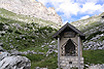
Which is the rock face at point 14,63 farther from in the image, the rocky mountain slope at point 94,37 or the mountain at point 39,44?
the rocky mountain slope at point 94,37

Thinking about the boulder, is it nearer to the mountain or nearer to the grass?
the mountain

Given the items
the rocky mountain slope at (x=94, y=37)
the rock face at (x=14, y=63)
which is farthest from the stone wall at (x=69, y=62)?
the rocky mountain slope at (x=94, y=37)

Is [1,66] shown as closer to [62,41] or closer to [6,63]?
[6,63]

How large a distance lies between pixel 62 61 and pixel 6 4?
417ft

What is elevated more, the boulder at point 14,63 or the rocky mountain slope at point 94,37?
the rocky mountain slope at point 94,37

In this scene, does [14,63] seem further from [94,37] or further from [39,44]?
[94,37]

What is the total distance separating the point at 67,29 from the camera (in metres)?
15.9

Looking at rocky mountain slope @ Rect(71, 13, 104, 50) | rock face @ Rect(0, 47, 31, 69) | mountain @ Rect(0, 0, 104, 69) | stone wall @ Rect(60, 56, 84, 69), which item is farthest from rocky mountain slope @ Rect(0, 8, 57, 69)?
rocky mountain slope @ Rect(71, 13, 104, 50)

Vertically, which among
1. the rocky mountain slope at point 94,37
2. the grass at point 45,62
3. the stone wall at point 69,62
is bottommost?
the grass at point 45,62

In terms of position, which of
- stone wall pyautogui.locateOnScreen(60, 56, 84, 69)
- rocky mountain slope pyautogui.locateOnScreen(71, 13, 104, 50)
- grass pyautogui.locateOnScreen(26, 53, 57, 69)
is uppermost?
rocky mountain slope pyautogui.locateOnScreen(71, 13, 104, 50)

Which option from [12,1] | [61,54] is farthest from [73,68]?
[12,1]

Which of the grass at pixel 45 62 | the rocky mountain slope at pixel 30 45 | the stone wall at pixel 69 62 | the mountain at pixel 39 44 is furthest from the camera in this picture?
the rocky mountain slope at pixel 30 45

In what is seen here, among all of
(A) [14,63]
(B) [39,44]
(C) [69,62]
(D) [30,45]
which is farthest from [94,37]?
(A) [14,63]

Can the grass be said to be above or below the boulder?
below
